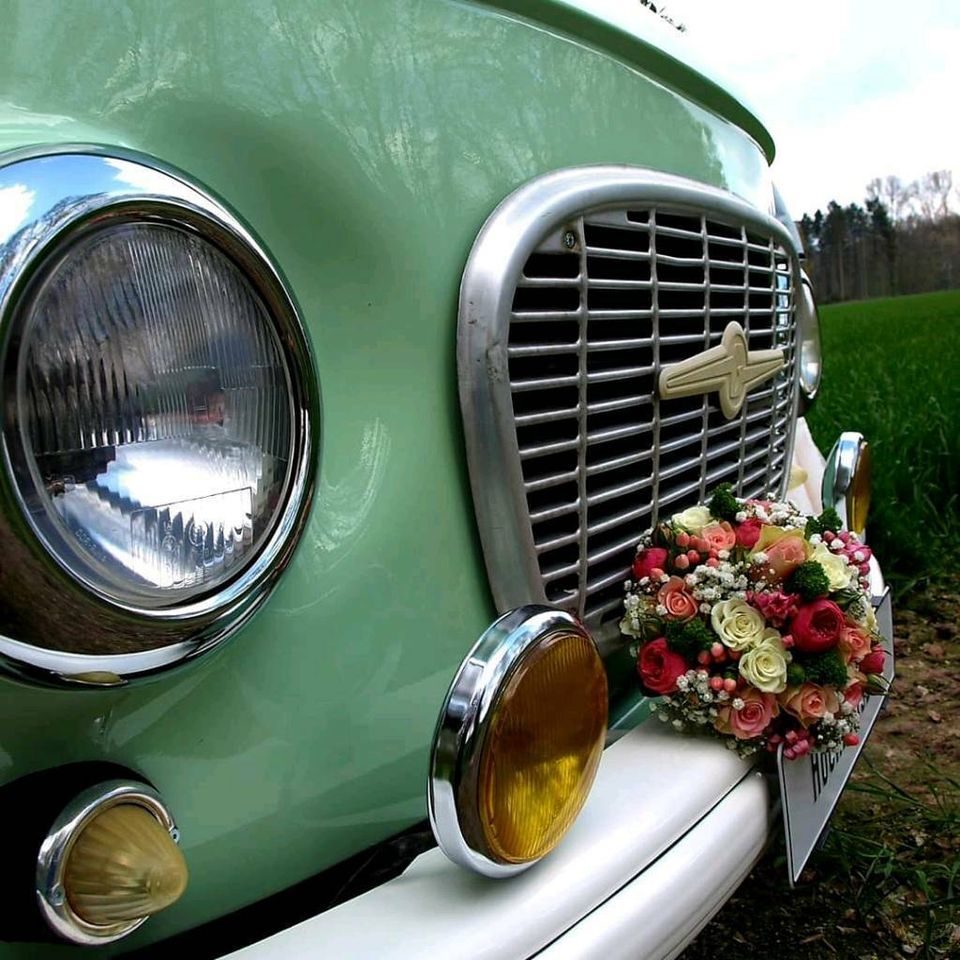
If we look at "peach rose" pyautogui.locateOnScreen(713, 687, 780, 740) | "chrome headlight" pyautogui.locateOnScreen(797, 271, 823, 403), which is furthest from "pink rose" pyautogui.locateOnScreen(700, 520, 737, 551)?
"chrome headlight" pyautogui.locateOnScreen(797, 271, 823, 403)

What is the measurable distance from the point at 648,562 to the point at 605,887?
0.51m

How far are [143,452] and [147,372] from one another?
7 cm

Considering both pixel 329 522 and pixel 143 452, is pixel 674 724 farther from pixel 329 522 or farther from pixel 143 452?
pixel 143 452

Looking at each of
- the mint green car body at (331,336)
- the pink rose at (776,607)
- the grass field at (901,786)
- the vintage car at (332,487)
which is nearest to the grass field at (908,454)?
the grass field at (901,786)

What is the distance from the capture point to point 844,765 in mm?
1494

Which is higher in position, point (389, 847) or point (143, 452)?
point (143, 452)

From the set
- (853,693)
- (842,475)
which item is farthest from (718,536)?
(842,475)

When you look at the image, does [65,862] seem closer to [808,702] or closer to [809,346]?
[808,702]

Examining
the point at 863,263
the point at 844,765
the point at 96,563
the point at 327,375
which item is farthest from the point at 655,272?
the point at 863,263

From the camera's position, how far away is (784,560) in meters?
1.33

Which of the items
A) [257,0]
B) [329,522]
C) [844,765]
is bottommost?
[844,765]

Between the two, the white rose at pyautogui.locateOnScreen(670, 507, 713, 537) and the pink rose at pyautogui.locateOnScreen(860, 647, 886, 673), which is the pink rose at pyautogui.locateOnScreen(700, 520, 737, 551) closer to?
the white rose at pyautogui.locateOnScreen(670, 507, 713, 537)

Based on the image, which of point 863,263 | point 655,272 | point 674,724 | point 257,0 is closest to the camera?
point 257,0

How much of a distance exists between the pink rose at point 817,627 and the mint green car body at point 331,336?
0.40m
